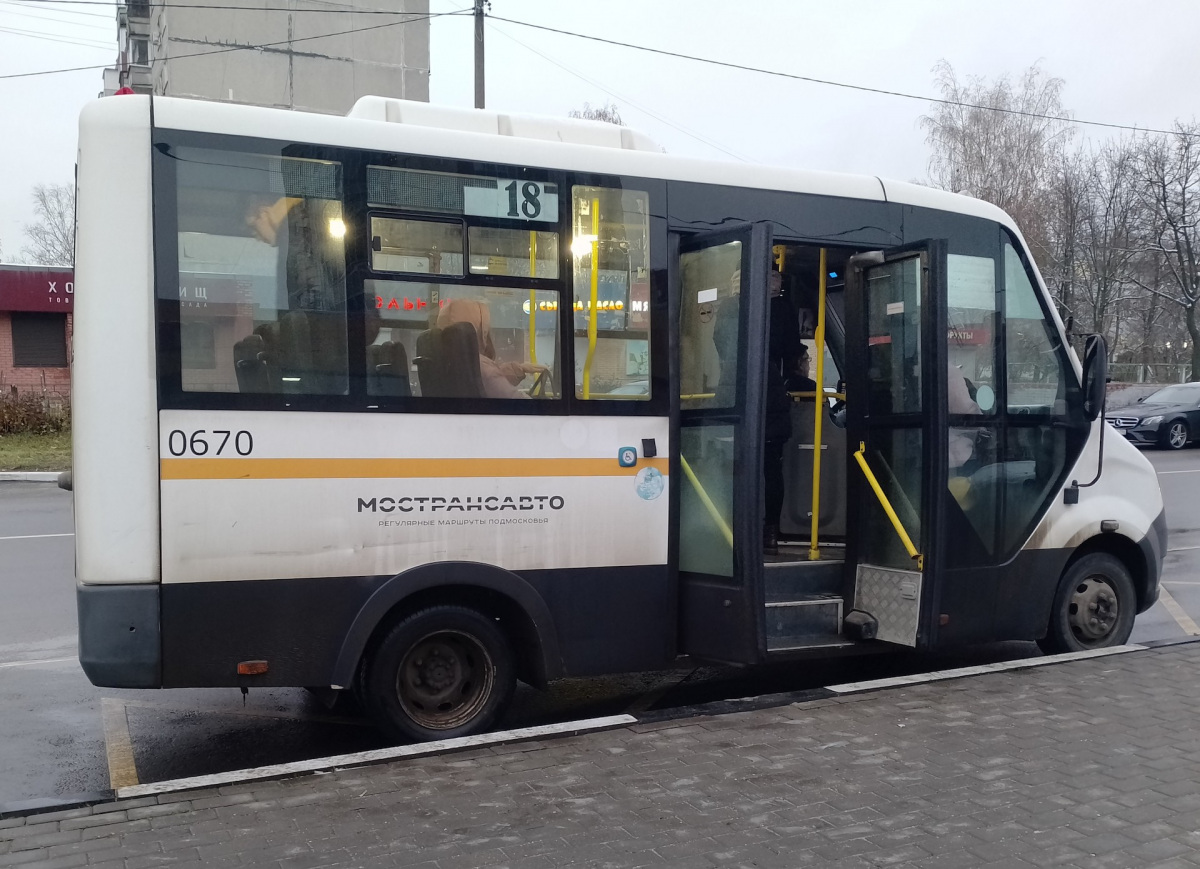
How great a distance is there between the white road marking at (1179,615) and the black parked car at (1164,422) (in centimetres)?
1571

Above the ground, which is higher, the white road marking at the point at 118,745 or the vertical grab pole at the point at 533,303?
the vertical grab pole at the point at 533,303

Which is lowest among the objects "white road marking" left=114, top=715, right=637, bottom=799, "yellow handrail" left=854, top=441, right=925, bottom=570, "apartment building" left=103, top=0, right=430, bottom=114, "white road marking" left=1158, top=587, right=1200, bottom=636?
"white road marking" left=1158, top=587, right=1200, bottom=636

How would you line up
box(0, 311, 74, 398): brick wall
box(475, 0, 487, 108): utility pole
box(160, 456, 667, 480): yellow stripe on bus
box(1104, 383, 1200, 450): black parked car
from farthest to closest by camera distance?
box(0, 311, 74, 398): brick wall → box(1104, 383, 1200, 450): black parked car → box(475, 0, 487, 108): utility pole → box(160, 456, 667, 480): yellow stripe on bus

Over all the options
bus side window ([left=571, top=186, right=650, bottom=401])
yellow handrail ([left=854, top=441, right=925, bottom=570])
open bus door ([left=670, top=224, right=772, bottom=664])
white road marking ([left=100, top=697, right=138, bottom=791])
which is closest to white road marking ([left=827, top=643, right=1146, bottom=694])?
yellow handrail ([left=854, top=441, right=925, bottom=570])

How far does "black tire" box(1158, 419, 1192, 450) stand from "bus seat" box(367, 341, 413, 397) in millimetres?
23529

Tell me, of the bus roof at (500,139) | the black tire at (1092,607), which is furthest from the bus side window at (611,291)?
the black tire at (1092,607)

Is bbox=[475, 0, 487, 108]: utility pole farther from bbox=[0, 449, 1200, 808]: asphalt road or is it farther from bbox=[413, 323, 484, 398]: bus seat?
bbox=[413, 323, 484, 398]: bus seat

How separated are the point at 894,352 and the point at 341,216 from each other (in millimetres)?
3332

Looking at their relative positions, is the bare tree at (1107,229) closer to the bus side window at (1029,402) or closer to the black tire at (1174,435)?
the black tire at (1174,435)

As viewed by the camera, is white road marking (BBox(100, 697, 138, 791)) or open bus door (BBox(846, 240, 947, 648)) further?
open bus door (BBox(846, 240, 947, 648))

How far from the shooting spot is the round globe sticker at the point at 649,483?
5.68 meters

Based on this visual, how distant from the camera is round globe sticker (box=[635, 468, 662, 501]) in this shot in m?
5.68

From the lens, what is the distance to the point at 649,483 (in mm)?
5711

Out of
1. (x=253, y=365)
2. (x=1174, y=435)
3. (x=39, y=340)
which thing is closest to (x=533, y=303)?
(x=253, y=365)
